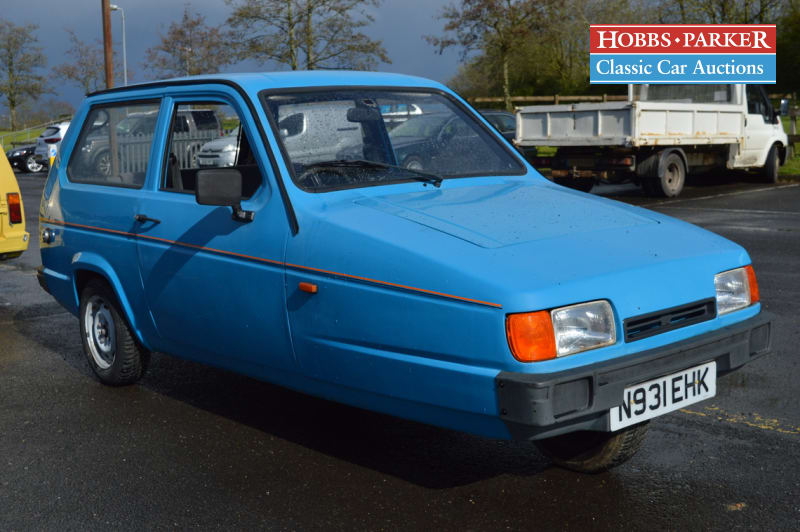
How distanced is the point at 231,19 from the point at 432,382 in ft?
114

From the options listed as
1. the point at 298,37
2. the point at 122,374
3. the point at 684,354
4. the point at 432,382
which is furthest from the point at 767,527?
the point at 298,37

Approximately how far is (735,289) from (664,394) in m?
0.67

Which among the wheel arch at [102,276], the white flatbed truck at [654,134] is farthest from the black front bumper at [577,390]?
the white flatbed truck at [654,134]

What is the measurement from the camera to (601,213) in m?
4.16

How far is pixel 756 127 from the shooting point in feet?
63.4

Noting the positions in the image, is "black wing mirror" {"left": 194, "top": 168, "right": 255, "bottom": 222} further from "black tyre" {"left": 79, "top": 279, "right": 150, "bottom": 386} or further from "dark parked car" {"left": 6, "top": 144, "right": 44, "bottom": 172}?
"dark parked car" {"left": 6, "top": 144, "right": 44, "bottom": 172}

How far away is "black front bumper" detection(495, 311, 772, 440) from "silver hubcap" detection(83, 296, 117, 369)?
10.1 feet

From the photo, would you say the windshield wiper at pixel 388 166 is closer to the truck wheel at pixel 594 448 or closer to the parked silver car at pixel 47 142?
the truck wheel at pixel 594 448

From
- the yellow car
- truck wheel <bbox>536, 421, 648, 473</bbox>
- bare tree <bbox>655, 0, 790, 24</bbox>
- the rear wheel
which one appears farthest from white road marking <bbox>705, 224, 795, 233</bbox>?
bare tree <bbox>655, 0, 790, 24</bbox>

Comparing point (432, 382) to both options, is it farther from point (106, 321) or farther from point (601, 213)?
point (106, 321)

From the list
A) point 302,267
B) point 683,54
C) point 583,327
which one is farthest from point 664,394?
point 683,54

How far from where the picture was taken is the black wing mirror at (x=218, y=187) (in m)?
4.15

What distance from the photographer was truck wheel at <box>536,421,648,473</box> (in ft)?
13.0

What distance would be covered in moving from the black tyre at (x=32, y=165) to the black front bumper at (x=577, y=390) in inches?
1341
